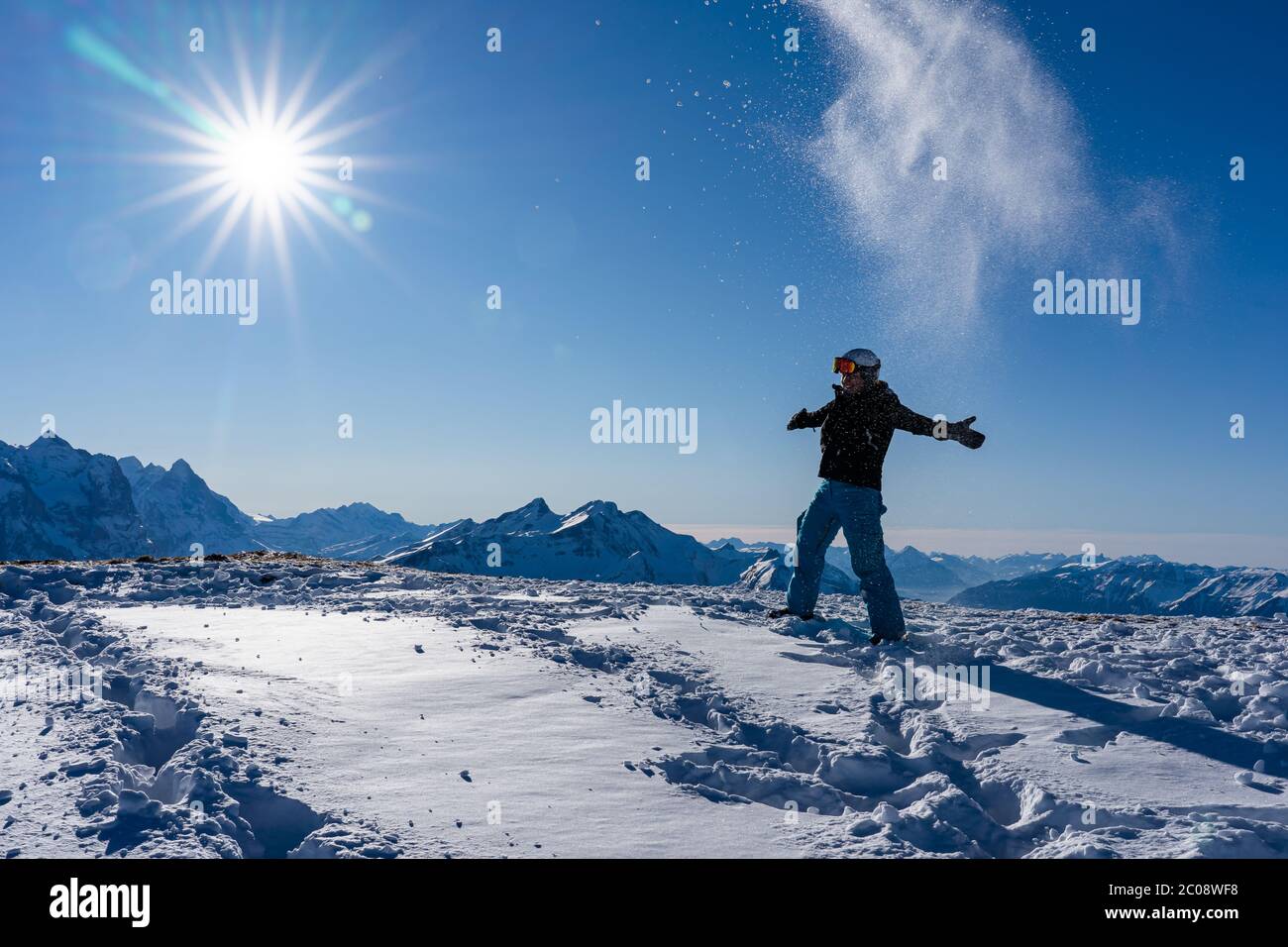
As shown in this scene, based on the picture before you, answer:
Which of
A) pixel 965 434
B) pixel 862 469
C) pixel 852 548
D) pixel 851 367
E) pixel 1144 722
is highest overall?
pixel 851 367

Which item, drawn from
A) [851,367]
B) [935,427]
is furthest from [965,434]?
[851,367]

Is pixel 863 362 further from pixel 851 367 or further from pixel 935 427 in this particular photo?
pixel 935 427

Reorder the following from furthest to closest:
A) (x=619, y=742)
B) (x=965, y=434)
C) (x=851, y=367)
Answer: (x=851, y=367)
(x=965, y=434)
(x=619, y=742)

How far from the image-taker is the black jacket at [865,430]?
29.3 ft

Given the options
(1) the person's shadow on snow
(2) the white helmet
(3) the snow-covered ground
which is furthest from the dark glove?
(1) the person's shadow on snow

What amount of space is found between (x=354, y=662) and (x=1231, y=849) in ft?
20.7

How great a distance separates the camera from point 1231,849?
3143 mm

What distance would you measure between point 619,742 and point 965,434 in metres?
6.41

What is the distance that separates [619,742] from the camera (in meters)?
4.54

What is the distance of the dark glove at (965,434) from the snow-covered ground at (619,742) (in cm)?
246

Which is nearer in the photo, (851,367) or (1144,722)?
(1144,722)
